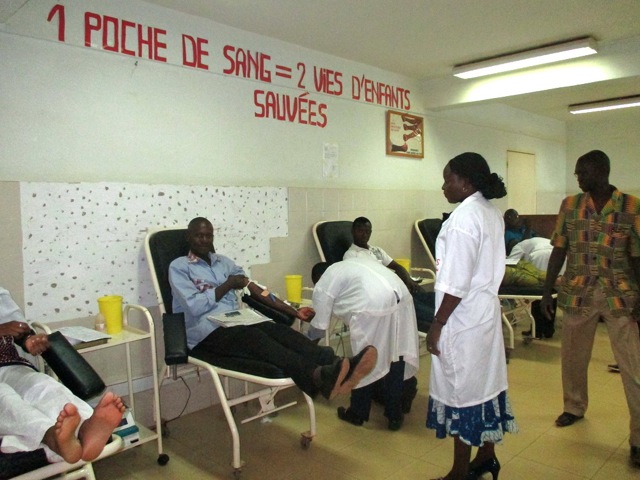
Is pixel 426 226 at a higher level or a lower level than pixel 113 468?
higher

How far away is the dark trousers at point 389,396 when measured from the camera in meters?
3.00

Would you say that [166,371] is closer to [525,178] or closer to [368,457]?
[368,457]

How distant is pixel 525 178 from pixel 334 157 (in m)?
3.87

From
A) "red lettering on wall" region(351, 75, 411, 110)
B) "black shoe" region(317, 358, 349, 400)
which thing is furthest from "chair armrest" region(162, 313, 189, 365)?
"red lettering on wall" region(351, 75, 411, 110)

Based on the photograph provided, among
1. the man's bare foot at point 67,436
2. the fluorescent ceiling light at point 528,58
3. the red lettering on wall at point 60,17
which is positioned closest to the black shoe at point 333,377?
the man's bare foot at point 67,436

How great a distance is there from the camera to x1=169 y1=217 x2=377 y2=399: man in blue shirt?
7.49 ft

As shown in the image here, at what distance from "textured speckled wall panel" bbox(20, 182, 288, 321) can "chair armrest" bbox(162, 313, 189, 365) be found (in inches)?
22.9

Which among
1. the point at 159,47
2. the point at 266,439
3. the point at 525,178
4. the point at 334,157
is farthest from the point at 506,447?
the point at 525,178

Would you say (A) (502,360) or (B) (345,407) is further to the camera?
(B) (345,407)

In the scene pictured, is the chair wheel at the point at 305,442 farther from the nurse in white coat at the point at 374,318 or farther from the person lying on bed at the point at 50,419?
the person lying on bed at the point at 50,419

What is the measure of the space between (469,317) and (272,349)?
0.95 metres

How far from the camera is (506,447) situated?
9.11ft

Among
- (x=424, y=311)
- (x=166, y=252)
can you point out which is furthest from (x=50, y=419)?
(x=424, y=311)

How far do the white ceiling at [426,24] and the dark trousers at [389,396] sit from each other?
2241 mm
